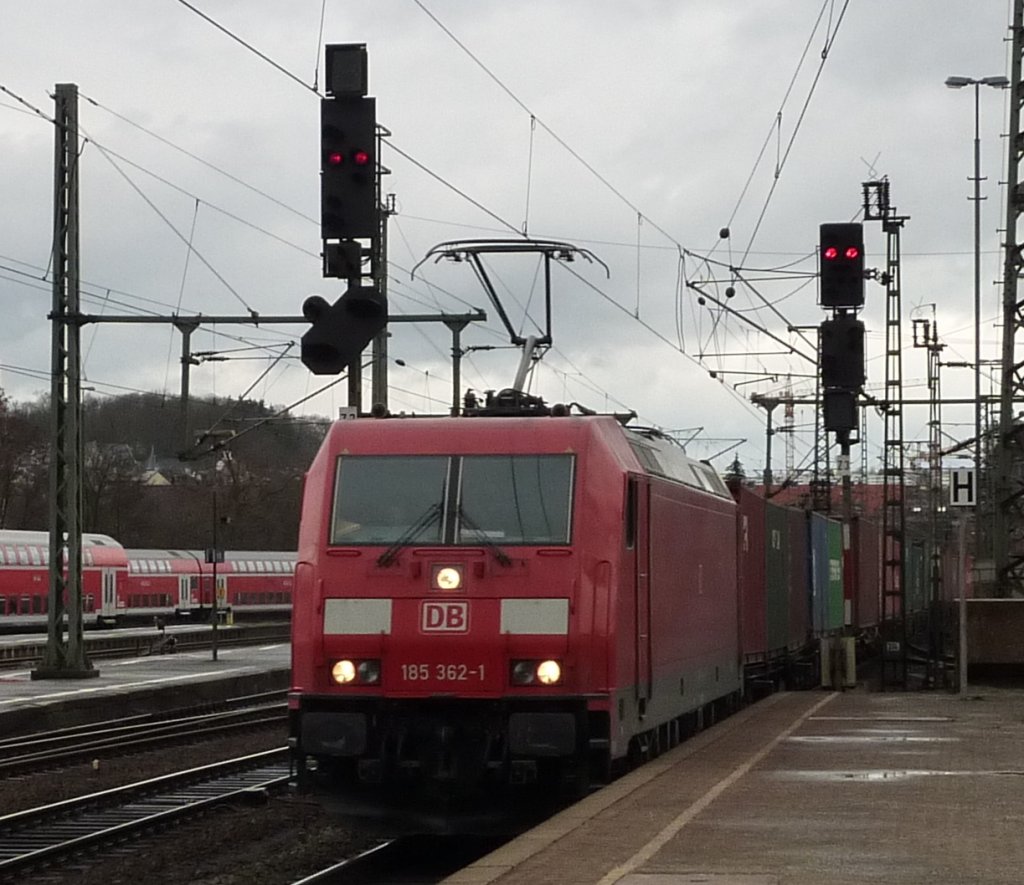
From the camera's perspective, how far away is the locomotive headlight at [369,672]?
12867mm

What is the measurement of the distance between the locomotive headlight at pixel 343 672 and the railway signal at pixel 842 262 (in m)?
11.3

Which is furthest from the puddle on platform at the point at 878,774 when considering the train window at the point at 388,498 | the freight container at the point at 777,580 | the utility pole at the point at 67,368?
the utility pole at the point at 67,368

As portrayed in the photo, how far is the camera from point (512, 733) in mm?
12562

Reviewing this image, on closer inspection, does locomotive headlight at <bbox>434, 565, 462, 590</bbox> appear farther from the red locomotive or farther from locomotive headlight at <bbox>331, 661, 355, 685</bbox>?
locomotive headlight at <bbox>331, 661, 355, 685</bbox>

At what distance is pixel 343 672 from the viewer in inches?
509

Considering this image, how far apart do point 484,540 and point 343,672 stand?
Answer: 1320 mm

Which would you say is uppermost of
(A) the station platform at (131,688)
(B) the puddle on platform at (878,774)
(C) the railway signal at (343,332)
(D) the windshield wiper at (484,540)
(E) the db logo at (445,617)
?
(C) the railway signal at (343,332)

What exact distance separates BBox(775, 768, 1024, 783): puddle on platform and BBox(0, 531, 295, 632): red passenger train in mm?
42640

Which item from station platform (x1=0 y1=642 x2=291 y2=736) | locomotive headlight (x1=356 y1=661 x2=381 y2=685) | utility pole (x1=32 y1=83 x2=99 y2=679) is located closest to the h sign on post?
locomotive headlight (x1=356 y1=661 x2=381 y2=685)

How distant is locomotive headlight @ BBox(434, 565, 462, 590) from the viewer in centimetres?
1299

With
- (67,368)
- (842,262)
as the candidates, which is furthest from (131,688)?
(842,262)

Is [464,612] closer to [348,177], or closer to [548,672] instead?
[548,672]

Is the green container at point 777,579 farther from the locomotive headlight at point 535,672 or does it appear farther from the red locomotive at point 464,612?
the locomotive headlight at point 535,672

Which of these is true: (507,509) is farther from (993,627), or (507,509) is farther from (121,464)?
(121,464)
